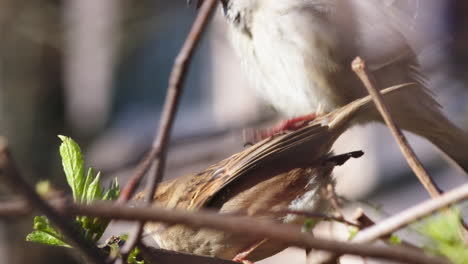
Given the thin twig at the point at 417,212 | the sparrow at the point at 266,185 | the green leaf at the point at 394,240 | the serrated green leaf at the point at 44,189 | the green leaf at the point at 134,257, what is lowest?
the thin twig at the point at 417,212

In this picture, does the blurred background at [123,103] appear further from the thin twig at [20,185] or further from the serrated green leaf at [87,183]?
the thin twig at [20,185]

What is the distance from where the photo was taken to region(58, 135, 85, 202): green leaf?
0.92 metres

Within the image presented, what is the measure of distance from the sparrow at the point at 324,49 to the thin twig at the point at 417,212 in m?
1.58

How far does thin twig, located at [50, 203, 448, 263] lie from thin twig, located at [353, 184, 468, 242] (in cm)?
6

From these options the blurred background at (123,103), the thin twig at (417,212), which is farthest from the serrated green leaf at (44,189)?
the blurred background at (123,103)

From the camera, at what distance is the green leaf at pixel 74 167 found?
0.92m

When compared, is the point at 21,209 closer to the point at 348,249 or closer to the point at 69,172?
the point at 348,249

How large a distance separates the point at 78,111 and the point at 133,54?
1101mm

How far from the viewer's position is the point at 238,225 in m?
0.50

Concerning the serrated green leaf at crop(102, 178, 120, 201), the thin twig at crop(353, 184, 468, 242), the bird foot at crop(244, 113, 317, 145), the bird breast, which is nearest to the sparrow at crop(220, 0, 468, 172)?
the bird breast

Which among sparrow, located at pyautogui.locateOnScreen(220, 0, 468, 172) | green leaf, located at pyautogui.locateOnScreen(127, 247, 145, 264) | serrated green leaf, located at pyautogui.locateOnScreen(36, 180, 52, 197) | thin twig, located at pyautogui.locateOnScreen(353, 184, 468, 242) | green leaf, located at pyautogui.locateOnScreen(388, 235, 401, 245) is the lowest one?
thin twig, located at pyautogui.locateOnScreen(353, 184, 468, 242)

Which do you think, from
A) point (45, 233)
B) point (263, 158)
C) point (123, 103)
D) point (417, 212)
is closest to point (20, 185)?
point (417, 212)

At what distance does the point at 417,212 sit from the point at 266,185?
0.88 meters

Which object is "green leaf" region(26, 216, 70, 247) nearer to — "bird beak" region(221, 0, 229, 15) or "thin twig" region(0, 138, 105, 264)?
"thin twig" region(0, 138, 105, 264)
